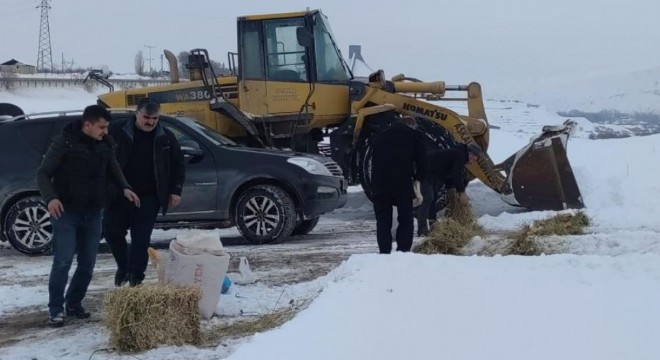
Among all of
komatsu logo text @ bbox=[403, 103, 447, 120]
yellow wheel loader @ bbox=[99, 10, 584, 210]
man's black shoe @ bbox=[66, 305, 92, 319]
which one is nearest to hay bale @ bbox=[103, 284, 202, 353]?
man's black shoe @ bbox=[66, 305, 92, 319]

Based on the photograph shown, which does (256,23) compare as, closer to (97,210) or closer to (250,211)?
(250,211)

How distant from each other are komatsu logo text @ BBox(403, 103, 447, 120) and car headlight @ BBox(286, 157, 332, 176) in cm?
294

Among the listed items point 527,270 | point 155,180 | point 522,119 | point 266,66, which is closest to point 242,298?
point 155,180

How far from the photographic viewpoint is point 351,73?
1361cm

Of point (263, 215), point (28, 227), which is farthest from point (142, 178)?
point (28, 227)

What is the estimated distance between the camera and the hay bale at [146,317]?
5.41 metres

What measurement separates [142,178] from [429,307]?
298 cm

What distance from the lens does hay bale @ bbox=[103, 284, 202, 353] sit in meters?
5.41

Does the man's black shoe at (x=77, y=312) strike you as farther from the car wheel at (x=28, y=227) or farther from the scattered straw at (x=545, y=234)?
the scattered straw at (x=545, y=234)

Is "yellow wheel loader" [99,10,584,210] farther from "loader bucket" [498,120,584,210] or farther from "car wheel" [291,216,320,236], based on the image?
"car wheel" [291,216,320,236]

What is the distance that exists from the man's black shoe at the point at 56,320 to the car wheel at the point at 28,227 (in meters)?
3.69

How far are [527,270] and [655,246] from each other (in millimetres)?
2531

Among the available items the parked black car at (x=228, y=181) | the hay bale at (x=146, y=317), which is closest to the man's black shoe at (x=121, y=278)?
the hay bale at (x=146, y=317)

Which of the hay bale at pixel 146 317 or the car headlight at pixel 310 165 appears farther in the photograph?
the car headlight at pixel 310 165
